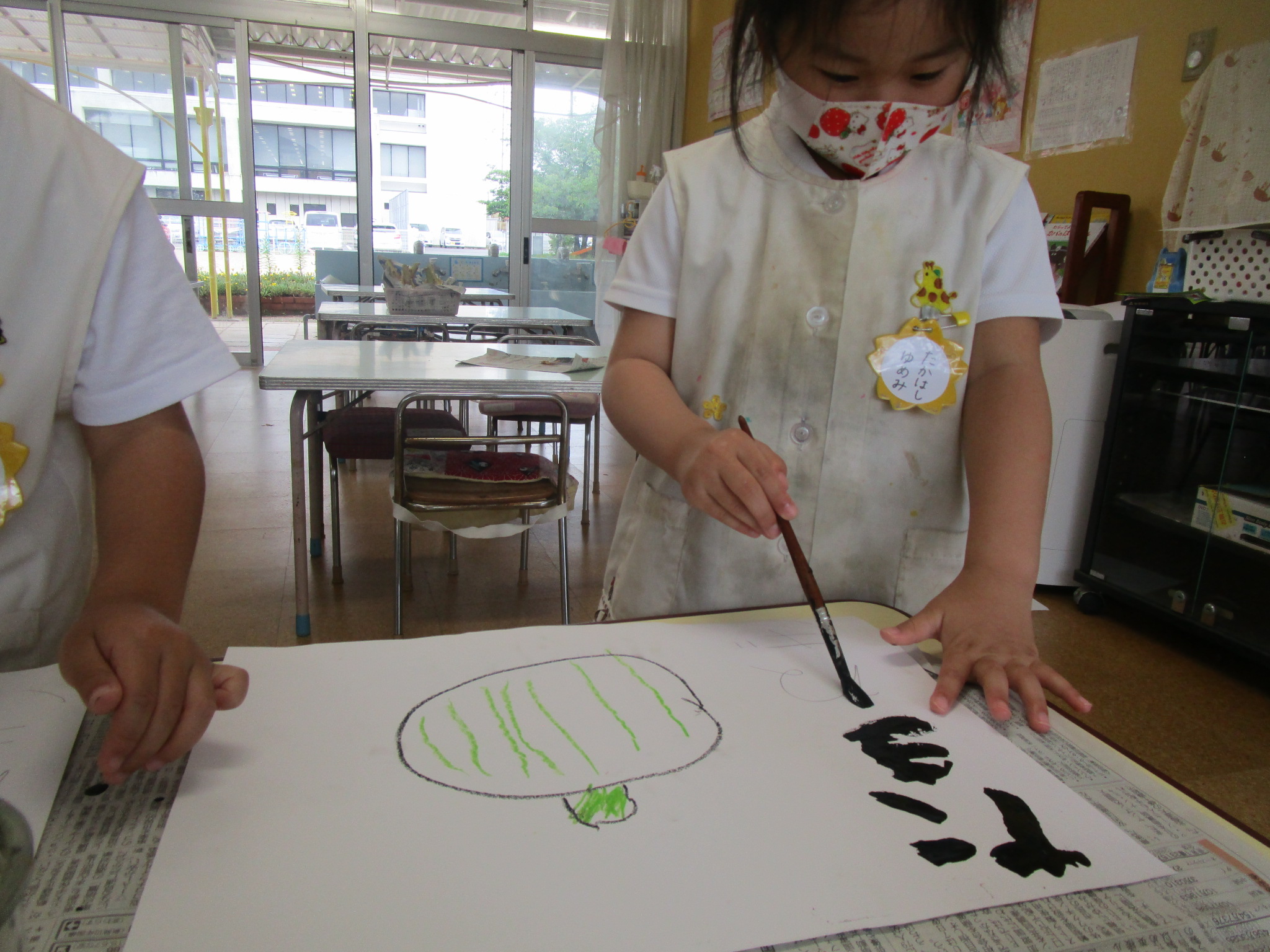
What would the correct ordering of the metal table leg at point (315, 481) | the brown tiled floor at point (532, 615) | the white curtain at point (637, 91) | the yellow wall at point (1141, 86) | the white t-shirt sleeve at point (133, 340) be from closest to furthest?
1. the white t-shirt sleeve at point (133, 340)
2. the brown tiled floor at point (532, 615)
3. the yellow wall at point (1141, 86)
4. the metal table leg at point (315, 481)
5. the white curtain at point (637, 91)

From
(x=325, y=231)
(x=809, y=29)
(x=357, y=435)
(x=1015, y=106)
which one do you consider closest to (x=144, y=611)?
(x=809, y=29)

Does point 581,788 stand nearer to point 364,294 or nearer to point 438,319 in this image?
point 438,319

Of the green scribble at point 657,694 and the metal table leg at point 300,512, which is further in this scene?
the metal table leg at point 300,512

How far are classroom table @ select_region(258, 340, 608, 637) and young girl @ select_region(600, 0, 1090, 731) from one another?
41.2 inches

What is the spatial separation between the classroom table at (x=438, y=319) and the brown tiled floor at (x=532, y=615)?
2.30ft

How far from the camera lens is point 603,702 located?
0.58 m

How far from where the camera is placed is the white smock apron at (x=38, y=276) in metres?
0.55

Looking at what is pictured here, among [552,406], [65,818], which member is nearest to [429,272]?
[552,406]

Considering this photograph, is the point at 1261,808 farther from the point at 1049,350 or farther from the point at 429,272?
the point at 429,272

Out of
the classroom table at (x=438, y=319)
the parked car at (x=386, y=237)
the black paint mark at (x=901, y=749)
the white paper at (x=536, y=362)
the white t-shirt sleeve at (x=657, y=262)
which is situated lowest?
the black paint mark at (x=901, y=749)

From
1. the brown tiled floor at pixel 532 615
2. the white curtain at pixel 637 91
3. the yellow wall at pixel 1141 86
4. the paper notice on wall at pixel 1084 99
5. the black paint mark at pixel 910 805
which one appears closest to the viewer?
the black paint mark at pixel 910 805

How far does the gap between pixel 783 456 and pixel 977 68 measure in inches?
13.9

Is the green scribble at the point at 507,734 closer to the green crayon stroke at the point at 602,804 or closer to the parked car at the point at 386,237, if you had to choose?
the green crayon stroke at the point at 602,804

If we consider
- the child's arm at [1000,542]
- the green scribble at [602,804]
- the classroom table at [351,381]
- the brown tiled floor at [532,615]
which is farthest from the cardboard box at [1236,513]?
the green scribble at [602,804]
